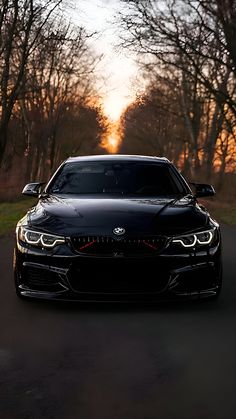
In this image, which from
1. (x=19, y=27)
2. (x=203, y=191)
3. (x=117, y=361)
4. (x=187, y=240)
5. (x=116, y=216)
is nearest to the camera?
(x=117, y=361)

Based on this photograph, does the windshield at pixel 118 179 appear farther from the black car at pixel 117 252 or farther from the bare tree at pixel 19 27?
the bare tree at pixel 19 27

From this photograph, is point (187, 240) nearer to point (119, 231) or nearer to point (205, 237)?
point (205, 237)

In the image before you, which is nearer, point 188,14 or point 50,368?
point 50,368

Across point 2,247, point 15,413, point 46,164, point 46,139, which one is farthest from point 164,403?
point 46,164

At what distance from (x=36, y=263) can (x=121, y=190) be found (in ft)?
5.51

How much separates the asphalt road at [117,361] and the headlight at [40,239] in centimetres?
59

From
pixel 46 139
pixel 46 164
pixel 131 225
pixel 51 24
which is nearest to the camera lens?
pixel 131 225

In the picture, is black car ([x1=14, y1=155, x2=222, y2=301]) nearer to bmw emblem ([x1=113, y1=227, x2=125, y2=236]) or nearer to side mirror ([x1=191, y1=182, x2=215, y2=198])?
bmw emblem ([x1=113, y1=227, x2=125, y2=236])

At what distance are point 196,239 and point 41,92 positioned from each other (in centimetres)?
3127

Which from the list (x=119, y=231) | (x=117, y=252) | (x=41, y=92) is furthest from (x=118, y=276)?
(x=41, y=92)

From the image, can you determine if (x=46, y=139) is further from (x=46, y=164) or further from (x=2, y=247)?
(x=2, y=247)

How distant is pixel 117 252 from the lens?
5.44 m

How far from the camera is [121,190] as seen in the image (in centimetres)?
702

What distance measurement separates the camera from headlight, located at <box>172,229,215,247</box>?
557 centimetres
